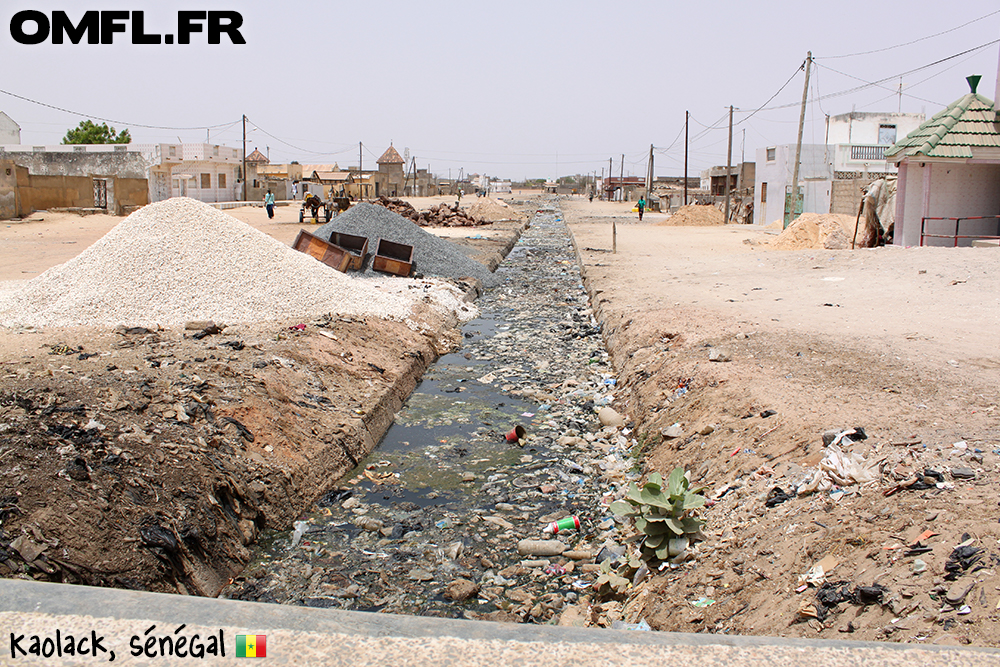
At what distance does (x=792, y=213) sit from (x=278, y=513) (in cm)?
2638

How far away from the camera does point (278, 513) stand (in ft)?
16.5

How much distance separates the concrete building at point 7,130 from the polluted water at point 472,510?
152 feet

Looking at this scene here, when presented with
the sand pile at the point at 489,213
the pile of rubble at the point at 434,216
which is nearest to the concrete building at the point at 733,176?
the sand pile at the point at 489,213

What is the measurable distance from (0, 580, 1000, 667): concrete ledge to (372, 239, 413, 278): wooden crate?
38.3 ft

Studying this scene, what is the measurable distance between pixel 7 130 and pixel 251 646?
172 feet

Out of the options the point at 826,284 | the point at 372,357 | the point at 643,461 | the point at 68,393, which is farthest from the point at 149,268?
the point at 826,284

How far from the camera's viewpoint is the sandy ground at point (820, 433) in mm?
3021

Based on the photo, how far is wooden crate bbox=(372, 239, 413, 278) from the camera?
544 inches

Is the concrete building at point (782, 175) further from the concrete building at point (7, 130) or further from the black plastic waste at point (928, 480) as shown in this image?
the concrete building at point (7, 130)

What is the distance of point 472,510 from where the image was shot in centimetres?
532

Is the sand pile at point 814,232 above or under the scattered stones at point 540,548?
above

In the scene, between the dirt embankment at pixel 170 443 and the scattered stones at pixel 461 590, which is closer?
the dirt embankment at pixel 170 443

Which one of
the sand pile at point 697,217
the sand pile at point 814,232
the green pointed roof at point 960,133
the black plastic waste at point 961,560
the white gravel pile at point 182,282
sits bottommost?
the black plastic waste at point 961,560

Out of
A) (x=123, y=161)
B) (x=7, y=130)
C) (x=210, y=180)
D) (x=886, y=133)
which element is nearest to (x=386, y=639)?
(x=123, y=161)
